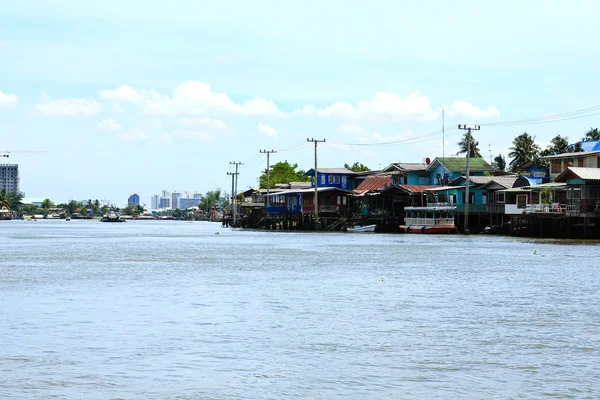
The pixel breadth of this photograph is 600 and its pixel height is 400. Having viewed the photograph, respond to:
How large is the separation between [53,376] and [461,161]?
93.6m

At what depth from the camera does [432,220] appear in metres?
90.6

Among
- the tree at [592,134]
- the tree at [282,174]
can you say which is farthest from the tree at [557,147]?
the tree at [282,174]

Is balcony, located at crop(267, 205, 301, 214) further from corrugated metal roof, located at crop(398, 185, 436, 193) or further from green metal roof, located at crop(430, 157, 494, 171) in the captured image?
corrugated metal roof, located at crop(398, 185, 436, 193)

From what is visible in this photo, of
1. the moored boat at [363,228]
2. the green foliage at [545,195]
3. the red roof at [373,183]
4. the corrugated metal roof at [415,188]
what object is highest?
the red roof at [373,183]

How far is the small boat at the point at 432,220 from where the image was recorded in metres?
89.9

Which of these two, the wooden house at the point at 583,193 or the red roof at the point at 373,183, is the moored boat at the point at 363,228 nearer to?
the red roof at the point at 373,183

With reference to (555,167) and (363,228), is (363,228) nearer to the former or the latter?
(363,228)

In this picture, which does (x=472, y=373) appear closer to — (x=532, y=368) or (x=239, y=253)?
(x=532, y=368)

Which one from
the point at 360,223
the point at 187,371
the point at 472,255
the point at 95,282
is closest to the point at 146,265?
the point at 95,282

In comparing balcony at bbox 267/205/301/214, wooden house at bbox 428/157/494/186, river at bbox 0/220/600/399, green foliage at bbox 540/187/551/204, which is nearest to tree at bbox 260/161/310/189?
balcony at bbox 267/205/301/214

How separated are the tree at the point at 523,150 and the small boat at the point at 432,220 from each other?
31.9 m

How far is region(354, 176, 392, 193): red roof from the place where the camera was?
108 m

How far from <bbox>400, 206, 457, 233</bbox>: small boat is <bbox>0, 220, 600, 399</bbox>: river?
51.4 meters

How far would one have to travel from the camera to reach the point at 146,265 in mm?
42781
